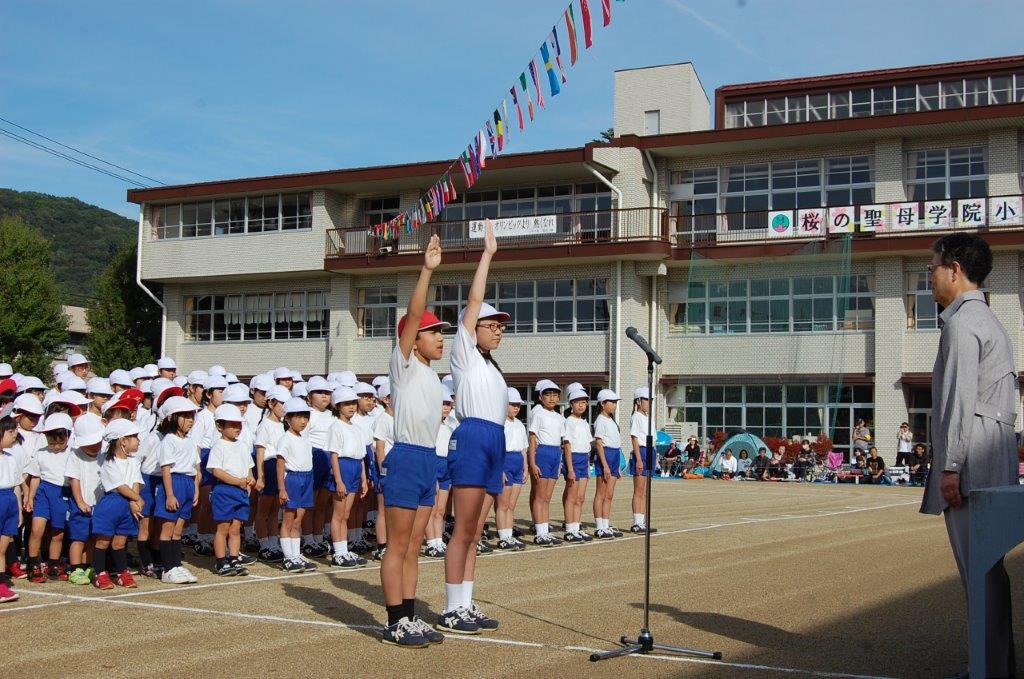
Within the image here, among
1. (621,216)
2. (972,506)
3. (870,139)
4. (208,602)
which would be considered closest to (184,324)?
(621,216)

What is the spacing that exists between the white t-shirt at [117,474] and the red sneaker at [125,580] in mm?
770

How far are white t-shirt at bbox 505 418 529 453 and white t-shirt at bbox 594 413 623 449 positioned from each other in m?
1.14

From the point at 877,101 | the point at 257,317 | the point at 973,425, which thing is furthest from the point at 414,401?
the point at 257,317

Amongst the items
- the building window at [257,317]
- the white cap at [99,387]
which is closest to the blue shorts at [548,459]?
the white cap at [99,387]

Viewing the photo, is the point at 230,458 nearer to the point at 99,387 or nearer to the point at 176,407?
the point at 176,407

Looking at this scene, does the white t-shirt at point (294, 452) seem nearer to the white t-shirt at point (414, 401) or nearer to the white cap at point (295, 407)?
the white cap at point (295, 407)

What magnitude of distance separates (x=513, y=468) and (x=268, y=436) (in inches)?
130

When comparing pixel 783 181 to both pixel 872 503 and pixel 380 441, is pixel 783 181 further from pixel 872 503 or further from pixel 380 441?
pixel 380 441

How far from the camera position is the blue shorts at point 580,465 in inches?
583

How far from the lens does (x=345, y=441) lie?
41.3 ft

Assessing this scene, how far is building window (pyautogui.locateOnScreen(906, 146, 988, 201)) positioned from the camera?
112ft

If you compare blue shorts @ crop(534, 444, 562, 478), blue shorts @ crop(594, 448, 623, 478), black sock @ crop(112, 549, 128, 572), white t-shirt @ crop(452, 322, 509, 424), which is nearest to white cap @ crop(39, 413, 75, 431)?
black sock @ crop(112, 549, 128, 572)

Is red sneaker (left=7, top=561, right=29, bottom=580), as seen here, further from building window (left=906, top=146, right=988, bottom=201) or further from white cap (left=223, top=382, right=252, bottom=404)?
building window (left=906, top=146, right=988, bottom=201)

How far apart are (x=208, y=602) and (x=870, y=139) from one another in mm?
30586
